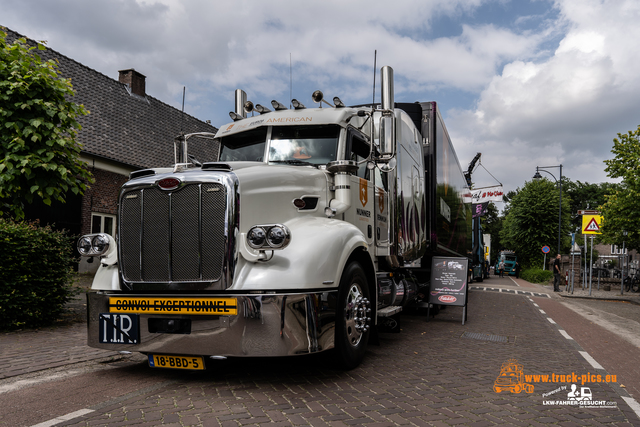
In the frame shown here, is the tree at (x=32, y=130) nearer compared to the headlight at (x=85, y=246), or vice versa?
the headlight at (x=85, y=246)

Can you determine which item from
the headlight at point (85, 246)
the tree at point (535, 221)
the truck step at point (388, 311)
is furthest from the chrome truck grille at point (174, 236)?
the tree at point (535, 221)

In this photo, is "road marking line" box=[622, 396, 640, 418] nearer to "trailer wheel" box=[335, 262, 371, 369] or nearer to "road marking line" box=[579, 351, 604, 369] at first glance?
"road marking line" box=[579, 351, 604, 369]

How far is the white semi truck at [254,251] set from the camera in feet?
13.7

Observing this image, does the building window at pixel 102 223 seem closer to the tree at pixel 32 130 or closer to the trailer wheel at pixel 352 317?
the tree at pixel 32 130

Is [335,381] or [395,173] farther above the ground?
[395,173]

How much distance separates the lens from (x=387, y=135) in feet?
18.1

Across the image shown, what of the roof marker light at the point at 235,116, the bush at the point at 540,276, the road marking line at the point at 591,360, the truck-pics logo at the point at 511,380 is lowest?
the bush at the point at 540,276

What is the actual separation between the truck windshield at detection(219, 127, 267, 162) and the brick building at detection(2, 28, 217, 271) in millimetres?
8525

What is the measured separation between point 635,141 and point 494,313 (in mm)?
11559

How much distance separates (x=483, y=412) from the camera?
4078 millimetres

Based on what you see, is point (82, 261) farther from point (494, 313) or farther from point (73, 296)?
point (494, 313)

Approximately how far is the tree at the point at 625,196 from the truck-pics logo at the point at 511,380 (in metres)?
15.5

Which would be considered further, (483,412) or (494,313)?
(494,313)

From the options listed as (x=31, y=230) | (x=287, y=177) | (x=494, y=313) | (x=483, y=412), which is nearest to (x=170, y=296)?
(x=287, y=177)
